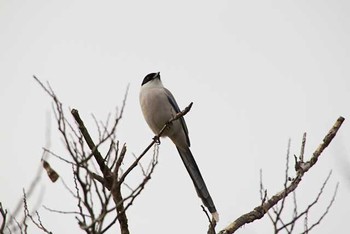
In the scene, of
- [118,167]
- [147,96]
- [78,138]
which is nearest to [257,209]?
[118,167]

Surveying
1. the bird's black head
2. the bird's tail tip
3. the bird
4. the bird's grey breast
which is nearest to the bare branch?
the bird's tail tip

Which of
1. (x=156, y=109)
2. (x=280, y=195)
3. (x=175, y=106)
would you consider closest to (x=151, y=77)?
(x=175, y=106)

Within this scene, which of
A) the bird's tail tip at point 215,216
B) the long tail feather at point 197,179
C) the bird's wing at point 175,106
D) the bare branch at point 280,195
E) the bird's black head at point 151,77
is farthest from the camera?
the bird's black head at point 151,77

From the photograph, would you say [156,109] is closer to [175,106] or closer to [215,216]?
[175,106]

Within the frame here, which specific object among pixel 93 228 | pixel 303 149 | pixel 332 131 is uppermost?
pixel 332 131

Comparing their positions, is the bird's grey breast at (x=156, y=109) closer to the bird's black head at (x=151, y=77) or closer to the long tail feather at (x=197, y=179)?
the long tail feather at (x=197, y=179)

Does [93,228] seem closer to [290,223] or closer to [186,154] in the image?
[290,223]

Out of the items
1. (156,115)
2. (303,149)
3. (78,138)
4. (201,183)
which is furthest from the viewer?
(156,115)

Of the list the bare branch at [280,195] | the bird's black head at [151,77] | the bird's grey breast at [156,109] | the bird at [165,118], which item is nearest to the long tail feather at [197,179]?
the bird at [165,118]

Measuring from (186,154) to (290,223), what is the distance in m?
3.26

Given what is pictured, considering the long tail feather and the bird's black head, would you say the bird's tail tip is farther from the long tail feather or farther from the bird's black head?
the bird's black head

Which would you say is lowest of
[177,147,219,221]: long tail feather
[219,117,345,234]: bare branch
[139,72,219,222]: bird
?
[219,117,345,234]: bare branch

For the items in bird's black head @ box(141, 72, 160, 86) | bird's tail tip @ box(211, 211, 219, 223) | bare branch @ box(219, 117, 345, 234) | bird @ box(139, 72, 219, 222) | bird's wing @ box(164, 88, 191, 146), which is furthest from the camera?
bird's black head @ box(141, 72, 160, 86)

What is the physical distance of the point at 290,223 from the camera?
2.90 metres
